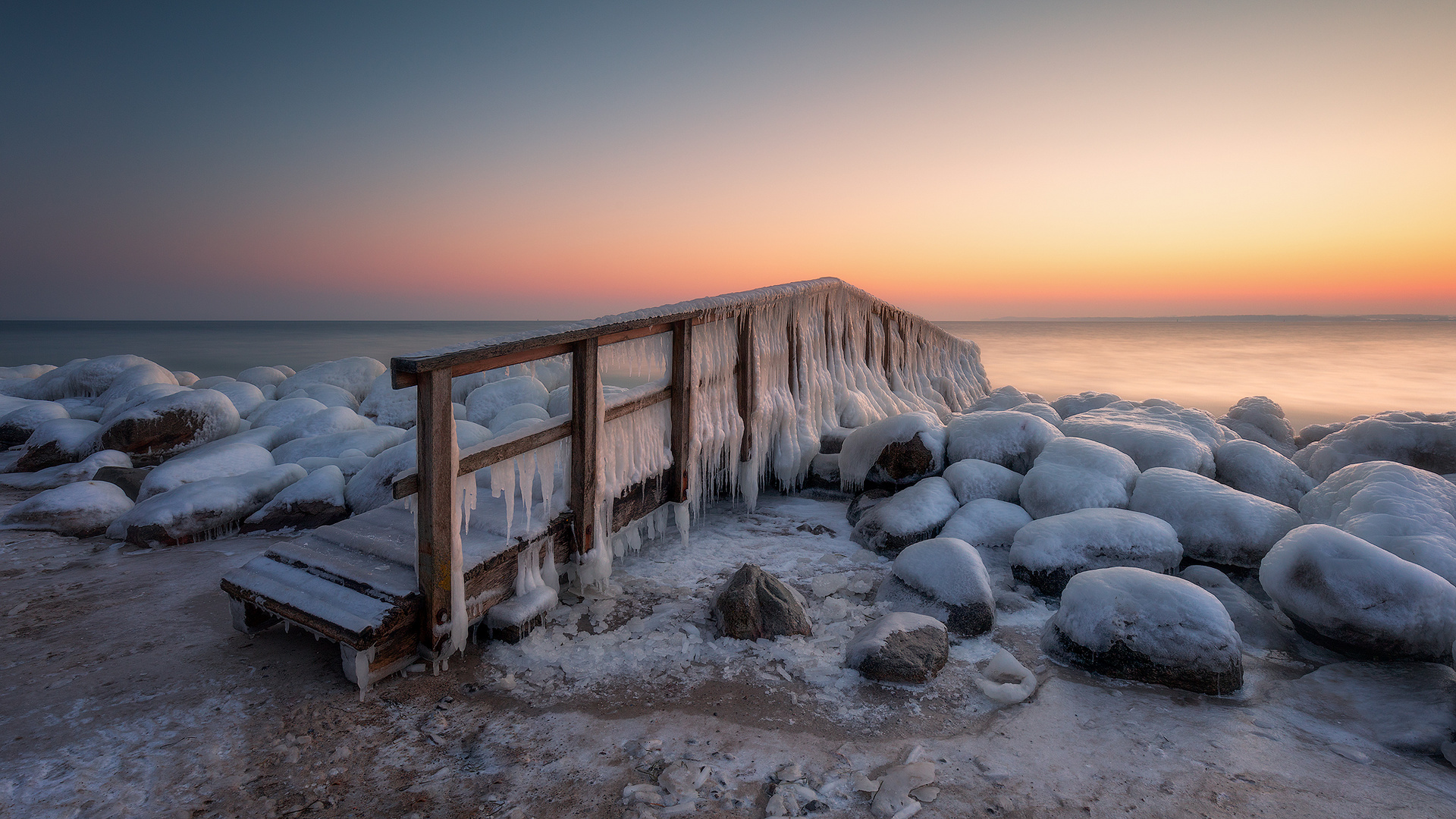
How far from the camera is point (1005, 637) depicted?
3.84m

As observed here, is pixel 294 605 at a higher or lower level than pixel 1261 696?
higher

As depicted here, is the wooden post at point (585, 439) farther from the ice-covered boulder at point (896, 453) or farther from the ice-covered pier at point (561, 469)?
the ice-covered boulder at point (896, 453)

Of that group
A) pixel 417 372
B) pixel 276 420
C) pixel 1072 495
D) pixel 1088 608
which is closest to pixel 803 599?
pixel 1088 608

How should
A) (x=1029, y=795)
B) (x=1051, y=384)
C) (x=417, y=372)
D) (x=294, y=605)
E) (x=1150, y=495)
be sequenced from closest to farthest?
(x=1029, y=795)
(x=417, y=372)
(x=294, y=605)
(x=1150, y=495)
(x=1051, y=384)

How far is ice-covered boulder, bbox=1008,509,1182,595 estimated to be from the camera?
4293 millimetres

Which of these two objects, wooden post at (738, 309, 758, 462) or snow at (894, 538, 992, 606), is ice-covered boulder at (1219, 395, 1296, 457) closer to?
snow at (894, 538, 992, 606)

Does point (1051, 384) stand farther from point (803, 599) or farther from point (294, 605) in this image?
point (294, 605)

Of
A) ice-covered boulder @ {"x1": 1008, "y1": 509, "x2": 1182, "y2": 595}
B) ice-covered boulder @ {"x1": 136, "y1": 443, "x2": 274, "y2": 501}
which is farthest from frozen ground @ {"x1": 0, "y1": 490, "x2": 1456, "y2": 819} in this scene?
ice-covered boulder @ {"x1": 136, "y1": 443, "x2": 274, "y2": 501}

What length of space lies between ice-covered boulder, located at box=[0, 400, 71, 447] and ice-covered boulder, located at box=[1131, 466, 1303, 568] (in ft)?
42.1

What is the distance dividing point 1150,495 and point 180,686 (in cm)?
639

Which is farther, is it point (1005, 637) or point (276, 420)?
point (276, 420)

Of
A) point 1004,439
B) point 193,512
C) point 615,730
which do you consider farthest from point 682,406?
point 193,512

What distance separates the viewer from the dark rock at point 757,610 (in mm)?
3830

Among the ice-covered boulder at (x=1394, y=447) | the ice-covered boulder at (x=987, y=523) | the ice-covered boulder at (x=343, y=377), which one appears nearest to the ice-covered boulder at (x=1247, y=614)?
the ice-covered boulder at (x=987, y=523)
